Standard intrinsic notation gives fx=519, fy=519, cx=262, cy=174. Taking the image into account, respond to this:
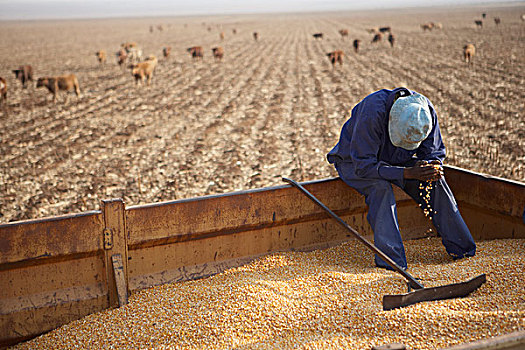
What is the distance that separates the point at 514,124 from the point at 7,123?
1186cm

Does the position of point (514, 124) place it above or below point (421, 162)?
below

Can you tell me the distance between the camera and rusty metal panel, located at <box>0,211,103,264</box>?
316 cm

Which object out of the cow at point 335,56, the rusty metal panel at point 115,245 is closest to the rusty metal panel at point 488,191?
the rusty metal panel at point 115,245

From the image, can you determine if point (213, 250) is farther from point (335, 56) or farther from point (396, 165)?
point (335, 56)

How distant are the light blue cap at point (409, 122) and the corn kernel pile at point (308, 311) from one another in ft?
3.04

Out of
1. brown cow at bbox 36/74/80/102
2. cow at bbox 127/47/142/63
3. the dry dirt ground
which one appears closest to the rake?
the dry dirt ground

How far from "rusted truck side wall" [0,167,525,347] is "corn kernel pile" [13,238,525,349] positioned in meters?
0.13

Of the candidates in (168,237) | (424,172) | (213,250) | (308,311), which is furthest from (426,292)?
(168,237)

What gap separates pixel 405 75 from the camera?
1945cm

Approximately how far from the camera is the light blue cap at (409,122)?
3662 mm

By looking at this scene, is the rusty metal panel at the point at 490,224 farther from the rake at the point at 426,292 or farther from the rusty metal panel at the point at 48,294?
the rusty metal panel at the point at 48,294

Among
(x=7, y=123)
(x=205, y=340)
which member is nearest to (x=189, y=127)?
(x=7, y=123)

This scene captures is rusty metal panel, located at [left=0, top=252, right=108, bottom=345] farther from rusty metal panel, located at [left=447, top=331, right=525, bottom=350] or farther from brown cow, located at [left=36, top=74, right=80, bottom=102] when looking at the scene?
brown cow, located at [left=36, top=74, right=80, bottom=102]

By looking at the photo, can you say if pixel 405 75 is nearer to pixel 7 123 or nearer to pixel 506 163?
pixel 506 163
